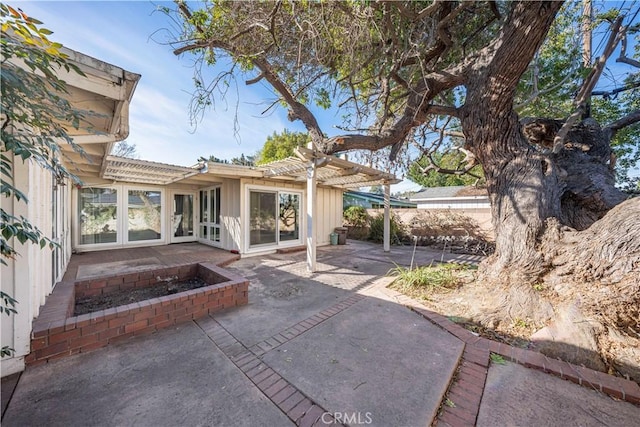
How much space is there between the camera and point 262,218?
8.15 metres

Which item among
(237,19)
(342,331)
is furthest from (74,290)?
(237,19)

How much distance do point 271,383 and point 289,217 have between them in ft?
22.8

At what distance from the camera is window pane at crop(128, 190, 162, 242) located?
8.45 meters

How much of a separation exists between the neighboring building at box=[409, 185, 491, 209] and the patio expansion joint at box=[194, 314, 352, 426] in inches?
634

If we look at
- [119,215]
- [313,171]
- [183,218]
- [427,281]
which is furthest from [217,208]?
[427,281]

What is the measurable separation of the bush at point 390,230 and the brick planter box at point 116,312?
8.33 metres

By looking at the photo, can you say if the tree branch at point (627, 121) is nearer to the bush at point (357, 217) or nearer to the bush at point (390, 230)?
the bush at point (390, 230)

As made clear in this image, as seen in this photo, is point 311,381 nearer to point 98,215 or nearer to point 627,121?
point 627,121

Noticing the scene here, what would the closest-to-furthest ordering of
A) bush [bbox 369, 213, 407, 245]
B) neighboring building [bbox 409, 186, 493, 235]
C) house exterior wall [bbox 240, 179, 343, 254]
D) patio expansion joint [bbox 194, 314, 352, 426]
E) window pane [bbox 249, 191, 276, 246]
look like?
patio expansion joint [bbox 194, 314, 352, 426], house exterior wall [bbox 240, 179, 343, 254], window pane [bbox 249, 191, 276, 246], neighboring building [bbox 409, 186, 493, 235], bush [bbox 369, 213, 407, 245]

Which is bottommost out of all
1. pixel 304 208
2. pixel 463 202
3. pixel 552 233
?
pixel 552 233

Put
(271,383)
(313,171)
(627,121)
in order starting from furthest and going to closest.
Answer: (313,171) → (627,121) → (271,383)

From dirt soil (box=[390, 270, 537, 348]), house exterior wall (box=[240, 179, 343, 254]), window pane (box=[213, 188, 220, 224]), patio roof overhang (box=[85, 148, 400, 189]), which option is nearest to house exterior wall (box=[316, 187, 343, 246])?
house exterior wall (box=[240, 179, 343, 254])

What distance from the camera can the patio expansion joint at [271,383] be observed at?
1889 millimetres

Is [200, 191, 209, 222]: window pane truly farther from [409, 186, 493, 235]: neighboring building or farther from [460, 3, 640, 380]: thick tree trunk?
[409, 186, 493, 235]: neighboring building
